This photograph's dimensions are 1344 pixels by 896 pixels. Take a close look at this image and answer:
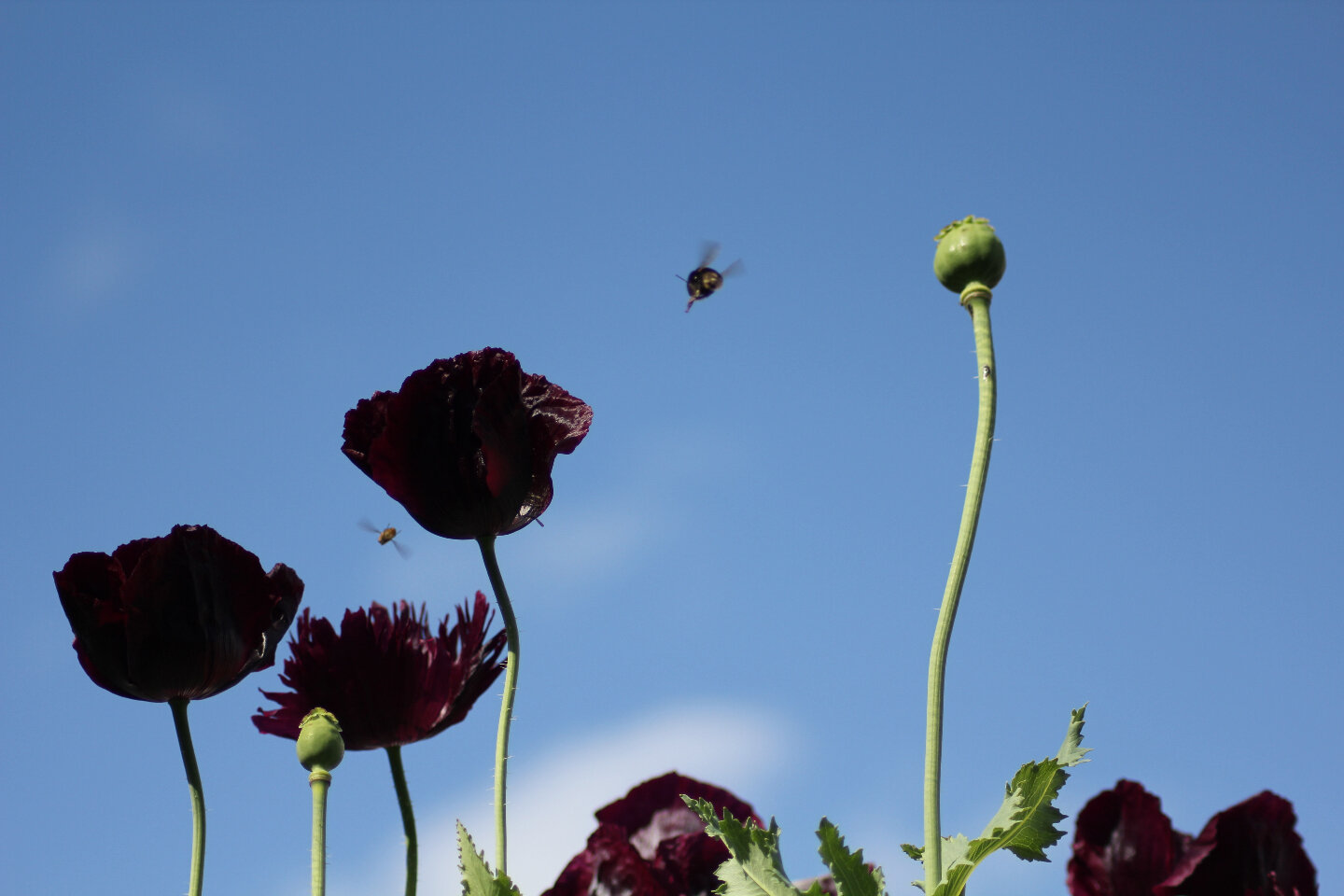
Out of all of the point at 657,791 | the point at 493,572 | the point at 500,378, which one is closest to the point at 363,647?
the point at 493,572

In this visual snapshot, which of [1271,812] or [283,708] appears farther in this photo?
[283,708]

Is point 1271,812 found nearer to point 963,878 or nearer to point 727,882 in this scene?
point 963,878

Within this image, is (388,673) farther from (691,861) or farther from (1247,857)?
(1247,857)

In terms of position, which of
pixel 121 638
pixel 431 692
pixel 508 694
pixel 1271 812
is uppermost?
pixel 121 638

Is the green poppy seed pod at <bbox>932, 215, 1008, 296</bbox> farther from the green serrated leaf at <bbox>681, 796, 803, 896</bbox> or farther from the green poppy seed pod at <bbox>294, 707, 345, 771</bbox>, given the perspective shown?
the green poppy seed pod at <bbox>294, 707, 345, 771</bbox>

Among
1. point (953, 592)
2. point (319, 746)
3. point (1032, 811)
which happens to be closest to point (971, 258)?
point (953, 592)

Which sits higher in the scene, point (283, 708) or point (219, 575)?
point (219, 575)

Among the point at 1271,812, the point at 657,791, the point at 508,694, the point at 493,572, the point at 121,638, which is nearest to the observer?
the point at 1271,812

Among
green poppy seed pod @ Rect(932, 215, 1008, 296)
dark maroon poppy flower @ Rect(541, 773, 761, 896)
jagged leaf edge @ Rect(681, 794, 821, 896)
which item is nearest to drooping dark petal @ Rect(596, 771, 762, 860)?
dark maroon poppy flower @ Rect(541, 773, 761, 896)
